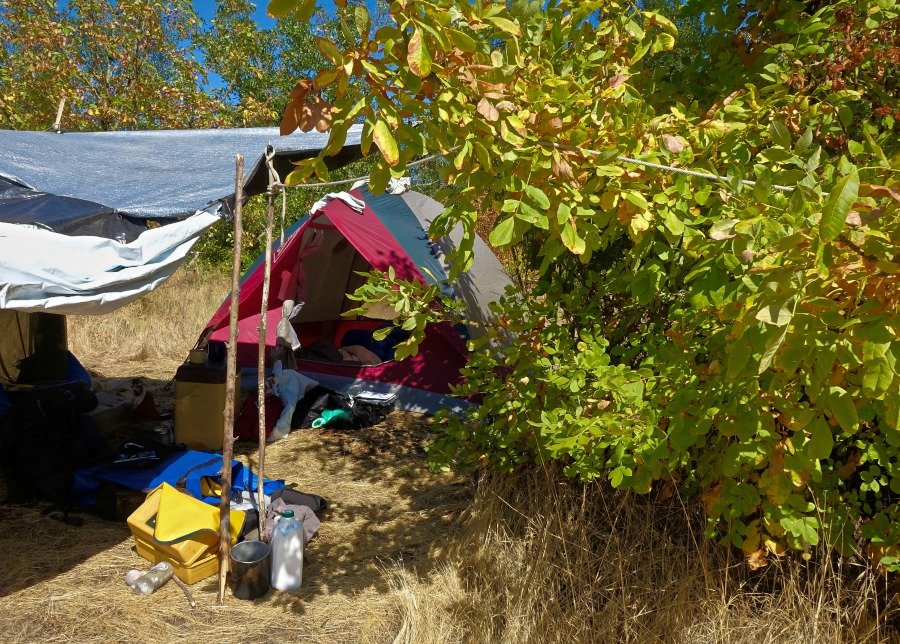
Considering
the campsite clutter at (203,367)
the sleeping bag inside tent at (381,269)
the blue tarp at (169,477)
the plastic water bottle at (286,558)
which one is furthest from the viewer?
the sleeping bag inside tent at (381,269)

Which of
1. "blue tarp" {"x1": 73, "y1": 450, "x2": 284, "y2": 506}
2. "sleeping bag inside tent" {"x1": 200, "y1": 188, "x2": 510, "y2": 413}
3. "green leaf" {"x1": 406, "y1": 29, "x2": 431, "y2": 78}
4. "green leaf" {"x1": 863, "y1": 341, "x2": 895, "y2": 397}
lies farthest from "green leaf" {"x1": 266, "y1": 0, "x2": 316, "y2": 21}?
"sleeping bag inside tent" {"x1": 200, "y1": 188, "x2": 510, "y2": 413}

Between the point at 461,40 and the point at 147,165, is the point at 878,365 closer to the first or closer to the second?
the point at 461,40

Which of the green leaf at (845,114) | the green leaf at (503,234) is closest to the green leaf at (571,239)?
the green leaf at (503,234)

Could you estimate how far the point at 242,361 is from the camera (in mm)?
5570

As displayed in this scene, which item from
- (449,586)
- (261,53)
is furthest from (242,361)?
(261,53)

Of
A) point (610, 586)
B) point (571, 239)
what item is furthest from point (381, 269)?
point (571, 239)

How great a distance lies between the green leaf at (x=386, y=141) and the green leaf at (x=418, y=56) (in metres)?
0.16

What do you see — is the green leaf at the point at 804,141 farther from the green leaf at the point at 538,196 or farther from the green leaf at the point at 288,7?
the green leaf at the point at 288,7

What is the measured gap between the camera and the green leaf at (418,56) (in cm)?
139

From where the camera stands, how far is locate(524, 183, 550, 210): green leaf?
1495 mm

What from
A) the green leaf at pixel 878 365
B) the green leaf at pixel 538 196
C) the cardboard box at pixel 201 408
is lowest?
the cardboard box at pixel 201 408

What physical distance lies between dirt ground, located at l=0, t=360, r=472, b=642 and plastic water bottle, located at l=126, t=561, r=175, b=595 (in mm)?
38

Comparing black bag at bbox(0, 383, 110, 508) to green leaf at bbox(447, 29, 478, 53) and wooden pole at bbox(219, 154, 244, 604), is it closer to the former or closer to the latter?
wooden pole at bbox(219, 154, 244, 604)

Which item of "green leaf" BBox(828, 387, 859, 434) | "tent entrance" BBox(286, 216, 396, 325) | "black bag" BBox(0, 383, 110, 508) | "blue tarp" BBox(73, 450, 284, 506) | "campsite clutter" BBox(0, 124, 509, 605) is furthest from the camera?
"tent entrance" BBox(286, 216, 396, 325)
